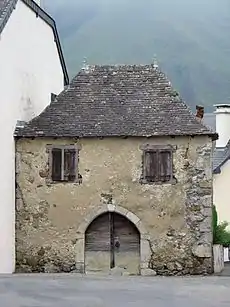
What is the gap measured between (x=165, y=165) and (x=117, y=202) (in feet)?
5.74

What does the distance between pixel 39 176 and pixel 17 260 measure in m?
2.52

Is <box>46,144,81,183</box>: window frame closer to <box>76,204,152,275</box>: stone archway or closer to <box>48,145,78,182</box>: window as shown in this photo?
<box>48,145,78,182</box>: window

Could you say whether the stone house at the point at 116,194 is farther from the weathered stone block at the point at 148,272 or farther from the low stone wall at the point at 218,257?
the low stone wall at the point at 218,257

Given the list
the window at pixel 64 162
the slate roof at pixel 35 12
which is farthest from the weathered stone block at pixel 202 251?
the slate roof at pixel 35 12

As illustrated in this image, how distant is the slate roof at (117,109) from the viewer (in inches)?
903

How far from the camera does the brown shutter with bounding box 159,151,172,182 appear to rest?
74.7ft

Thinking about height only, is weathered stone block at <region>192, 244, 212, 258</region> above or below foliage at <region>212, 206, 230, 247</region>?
below

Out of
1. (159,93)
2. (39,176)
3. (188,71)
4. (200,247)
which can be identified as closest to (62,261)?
(39,176)

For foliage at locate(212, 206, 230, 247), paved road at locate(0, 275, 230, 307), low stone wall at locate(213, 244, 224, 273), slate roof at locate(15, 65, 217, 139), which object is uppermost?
slate roof at locate(15, 65, 217, 139)

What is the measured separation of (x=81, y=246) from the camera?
22.9m

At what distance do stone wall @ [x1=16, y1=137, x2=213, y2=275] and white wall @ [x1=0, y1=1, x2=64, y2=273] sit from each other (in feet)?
1.88

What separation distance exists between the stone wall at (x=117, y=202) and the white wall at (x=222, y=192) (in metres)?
10.9

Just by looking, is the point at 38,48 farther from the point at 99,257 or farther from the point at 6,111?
the point at 99,257

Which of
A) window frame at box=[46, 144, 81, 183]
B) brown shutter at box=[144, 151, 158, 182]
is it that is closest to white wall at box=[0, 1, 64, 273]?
window frame at box=[46, 144, 81, 183]
